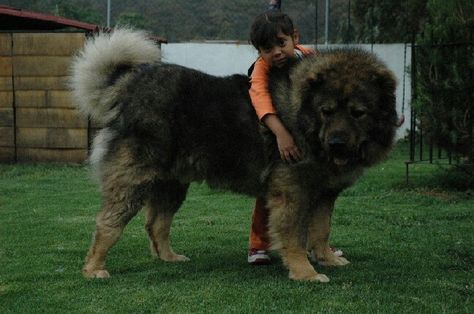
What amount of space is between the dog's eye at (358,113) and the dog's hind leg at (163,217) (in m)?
1.66

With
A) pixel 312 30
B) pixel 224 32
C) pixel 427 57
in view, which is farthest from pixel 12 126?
pixel 224 32

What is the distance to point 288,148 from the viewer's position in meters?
4.90

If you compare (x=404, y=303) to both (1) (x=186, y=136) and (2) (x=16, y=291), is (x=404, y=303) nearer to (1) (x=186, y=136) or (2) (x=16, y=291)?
(1) (x=186, y=136)

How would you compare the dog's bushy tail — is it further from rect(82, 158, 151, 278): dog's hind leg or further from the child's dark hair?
the child's dark hair

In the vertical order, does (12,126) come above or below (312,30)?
below

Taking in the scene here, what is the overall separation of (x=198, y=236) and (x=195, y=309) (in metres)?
2.49

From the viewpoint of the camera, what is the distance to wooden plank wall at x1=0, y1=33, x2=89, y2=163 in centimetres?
1276

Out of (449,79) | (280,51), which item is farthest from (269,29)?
(449,79)

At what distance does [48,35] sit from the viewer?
12.8 meters

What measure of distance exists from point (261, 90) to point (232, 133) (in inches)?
14.5

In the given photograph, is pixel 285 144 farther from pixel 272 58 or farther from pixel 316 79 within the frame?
pixel 272 58

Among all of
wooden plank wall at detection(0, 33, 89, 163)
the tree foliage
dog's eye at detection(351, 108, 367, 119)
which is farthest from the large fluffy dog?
wooden plank wall at detection(0, 33, 89, 163)

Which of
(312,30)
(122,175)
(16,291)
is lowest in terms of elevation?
(16,291)

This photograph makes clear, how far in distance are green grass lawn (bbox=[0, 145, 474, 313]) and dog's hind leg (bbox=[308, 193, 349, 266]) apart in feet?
0.41
